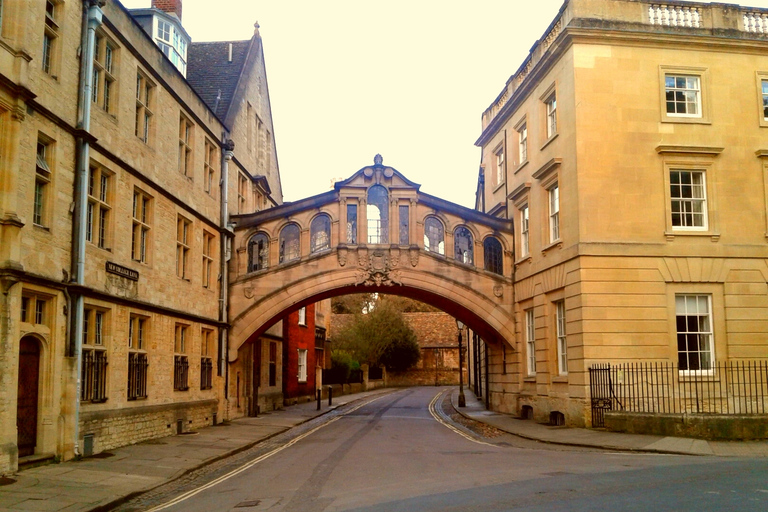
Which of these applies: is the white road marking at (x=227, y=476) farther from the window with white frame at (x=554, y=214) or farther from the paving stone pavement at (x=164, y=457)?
the window with white frame at (x=554, y=214)

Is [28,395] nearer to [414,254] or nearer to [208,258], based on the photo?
[208,258]

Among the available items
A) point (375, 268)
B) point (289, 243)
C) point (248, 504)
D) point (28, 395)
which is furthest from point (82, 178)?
point (375, 268)

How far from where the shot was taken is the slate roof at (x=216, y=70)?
2880 centimetres

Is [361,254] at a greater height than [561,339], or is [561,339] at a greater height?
[361,254]

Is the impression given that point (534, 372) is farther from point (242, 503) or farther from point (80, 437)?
point (242, 503)

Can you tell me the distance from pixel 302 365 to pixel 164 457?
25448 mm

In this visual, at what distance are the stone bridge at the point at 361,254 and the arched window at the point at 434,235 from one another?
1.5 inches

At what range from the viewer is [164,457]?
1608cm

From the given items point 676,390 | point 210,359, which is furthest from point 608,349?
point 210,359

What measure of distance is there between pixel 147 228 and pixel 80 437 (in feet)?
20.5

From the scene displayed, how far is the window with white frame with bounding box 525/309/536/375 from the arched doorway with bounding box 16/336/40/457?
16789 millimetres

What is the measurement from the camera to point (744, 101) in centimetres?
2278

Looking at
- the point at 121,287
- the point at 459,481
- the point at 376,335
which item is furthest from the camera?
the point at 376,335

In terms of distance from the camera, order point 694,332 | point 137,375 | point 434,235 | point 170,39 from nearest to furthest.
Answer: point 137,375
point 694,332
point 170,39
point 434,235
